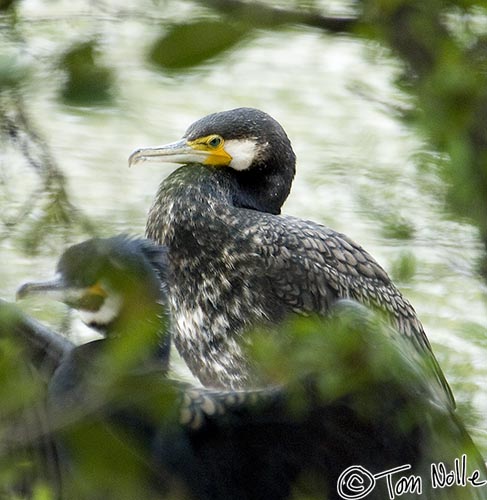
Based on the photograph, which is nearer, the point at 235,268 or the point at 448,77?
the point at 448,77

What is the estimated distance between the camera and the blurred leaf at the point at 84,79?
1.91 ft

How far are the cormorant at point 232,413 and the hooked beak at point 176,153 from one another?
3.16ft

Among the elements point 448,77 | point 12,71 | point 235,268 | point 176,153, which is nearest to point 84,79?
point 12,71

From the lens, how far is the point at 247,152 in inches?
121

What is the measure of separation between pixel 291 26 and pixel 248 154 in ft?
8.02

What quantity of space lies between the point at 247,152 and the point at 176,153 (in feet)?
0.78

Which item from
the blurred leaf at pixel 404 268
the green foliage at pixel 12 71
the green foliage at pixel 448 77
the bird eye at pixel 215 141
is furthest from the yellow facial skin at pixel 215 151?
the green foliage at pixel 12 71

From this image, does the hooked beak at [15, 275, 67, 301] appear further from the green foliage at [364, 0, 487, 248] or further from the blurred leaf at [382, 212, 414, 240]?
the green foliage at [364, 0, 487, 248]

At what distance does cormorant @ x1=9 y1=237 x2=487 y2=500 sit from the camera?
0.66m

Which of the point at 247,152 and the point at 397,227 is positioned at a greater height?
the point at 397,227

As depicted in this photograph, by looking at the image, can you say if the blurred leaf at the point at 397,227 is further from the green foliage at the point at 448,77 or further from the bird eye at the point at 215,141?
the bird eye at the point at 215,141

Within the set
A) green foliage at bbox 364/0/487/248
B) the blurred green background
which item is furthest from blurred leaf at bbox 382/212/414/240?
Answer: green foliage at bbox 364/0/487/248
